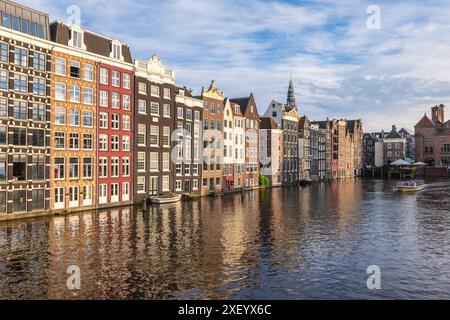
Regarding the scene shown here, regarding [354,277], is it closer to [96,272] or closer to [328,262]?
[328,262]

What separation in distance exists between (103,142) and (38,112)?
11252mm

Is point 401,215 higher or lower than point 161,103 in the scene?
lower

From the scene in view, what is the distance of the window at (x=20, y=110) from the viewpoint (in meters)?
49.3

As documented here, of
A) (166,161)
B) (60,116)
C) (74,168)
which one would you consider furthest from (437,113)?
(60,116)

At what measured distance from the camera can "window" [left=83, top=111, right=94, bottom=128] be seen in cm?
5816

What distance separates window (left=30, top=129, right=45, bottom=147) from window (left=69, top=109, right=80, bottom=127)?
15.8ft

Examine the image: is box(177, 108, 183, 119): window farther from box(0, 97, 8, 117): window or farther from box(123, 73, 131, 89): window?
box(0, 97, 8, 117): window

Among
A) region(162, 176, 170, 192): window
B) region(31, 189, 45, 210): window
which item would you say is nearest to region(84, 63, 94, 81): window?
region(31, 189, 45, 210): window

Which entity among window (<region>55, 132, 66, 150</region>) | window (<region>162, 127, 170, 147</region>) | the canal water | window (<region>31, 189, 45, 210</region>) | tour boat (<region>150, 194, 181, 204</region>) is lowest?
the canal water

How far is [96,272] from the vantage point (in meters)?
27.2

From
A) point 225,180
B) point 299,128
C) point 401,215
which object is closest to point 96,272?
point 401,215

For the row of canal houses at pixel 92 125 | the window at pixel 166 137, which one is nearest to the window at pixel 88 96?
the row of canal houses at pixel 92 125

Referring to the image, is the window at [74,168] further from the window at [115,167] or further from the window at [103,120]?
the window at [103,120]
